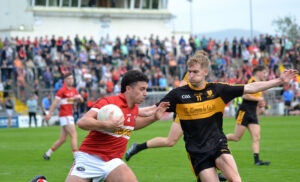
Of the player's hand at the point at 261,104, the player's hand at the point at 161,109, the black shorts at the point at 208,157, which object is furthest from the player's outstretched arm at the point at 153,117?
the player's hand at the point at 261,104

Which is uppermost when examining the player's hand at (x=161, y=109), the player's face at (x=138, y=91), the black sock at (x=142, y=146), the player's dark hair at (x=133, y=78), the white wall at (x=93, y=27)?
the white wall at (x=93, y=27)

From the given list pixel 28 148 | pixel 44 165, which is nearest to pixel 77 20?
pixel 28 148

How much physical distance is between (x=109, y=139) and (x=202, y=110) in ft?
5.32

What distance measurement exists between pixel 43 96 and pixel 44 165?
20.1m

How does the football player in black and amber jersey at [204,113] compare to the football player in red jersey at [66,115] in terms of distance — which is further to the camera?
the football player in red jersey at [66,115]

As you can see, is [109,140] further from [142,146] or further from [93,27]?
[93,27]

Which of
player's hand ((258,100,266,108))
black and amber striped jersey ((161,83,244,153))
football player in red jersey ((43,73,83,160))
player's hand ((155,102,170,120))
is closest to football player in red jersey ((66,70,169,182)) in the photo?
player's hand ((155,102,170,120))

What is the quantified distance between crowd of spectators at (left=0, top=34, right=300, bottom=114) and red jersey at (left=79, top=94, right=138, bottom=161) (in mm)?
22508

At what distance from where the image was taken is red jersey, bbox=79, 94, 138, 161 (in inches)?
255

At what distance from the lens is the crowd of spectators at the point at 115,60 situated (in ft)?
108

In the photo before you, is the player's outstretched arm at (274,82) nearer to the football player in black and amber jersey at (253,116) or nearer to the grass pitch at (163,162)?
the grass pitch at (163,162)

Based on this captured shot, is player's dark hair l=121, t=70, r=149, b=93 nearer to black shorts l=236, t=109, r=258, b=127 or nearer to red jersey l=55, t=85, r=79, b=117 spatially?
black shorts l=236, t=109, r=258, b=127

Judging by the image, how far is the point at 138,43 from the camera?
38281 millimetres

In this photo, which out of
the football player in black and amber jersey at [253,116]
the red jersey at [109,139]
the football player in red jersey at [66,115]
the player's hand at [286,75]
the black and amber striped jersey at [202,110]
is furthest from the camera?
the football player in red jersey at [66,115]
